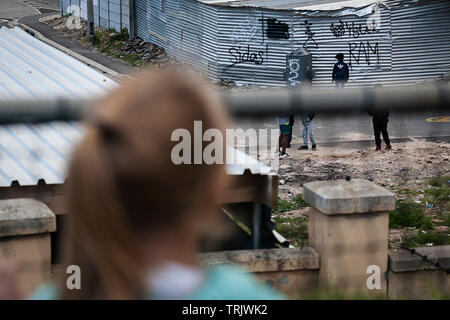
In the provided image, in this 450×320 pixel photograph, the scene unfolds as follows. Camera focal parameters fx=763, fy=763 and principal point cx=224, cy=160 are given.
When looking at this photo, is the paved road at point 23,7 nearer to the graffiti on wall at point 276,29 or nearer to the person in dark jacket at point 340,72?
the graffiti on wall at point 276,29

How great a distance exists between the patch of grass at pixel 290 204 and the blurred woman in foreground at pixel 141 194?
9441 mm

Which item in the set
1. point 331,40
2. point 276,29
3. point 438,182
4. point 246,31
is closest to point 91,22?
point 246,31

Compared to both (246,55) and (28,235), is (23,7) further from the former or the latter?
(28,235)

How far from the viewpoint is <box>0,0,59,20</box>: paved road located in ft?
111

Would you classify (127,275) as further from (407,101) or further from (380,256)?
(380,256)

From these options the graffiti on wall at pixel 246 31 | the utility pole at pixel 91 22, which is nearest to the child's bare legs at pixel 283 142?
the graffiti on wall at pixel 246 31

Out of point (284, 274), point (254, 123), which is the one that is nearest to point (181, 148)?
point (254, 123)

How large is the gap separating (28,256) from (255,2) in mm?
15744

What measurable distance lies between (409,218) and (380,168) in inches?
108

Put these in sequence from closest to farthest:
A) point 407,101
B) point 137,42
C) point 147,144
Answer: point 147,144, point 407,101, point 137,42

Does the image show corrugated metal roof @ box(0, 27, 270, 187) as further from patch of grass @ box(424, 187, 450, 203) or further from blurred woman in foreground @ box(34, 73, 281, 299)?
patch of grass @ box(424, 187, 450, 203)

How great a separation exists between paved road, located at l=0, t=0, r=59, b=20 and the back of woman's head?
109 feet

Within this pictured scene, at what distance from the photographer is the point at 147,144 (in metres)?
1.10
